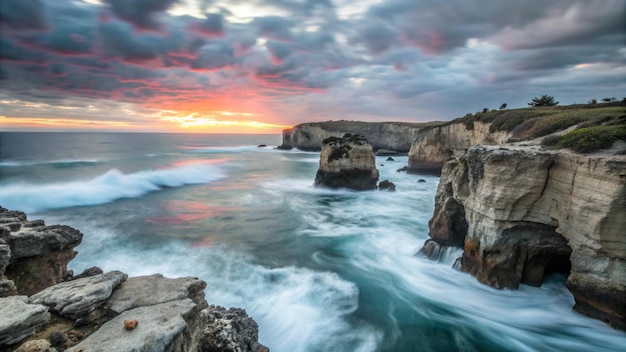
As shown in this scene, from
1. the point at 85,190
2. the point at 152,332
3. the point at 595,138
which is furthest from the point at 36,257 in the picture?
the point at 85,190

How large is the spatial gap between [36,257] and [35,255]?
11 cm

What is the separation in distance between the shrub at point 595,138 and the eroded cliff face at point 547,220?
1.63 ft

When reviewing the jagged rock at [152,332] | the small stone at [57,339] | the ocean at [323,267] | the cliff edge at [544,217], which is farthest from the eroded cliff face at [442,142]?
the small stone at [57,339]

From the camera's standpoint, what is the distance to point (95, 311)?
5.03 m

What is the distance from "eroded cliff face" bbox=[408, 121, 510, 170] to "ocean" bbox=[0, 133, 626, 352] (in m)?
6.82

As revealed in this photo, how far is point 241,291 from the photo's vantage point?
12.6 meters

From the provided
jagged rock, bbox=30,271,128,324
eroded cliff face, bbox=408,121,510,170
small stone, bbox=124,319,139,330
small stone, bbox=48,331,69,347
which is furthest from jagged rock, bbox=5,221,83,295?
eroded cliff face, bbox=408,121,510,170

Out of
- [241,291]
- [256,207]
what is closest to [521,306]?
[241,291]

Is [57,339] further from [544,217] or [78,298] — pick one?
[544,217]

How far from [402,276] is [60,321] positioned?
40.2 ft

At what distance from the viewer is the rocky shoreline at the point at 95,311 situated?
4.25m

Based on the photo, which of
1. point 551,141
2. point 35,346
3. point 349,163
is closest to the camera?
point 35,346

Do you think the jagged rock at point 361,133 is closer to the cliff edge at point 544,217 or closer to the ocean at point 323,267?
the ocean at point 323,267

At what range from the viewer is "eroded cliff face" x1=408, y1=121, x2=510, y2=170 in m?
28.5
